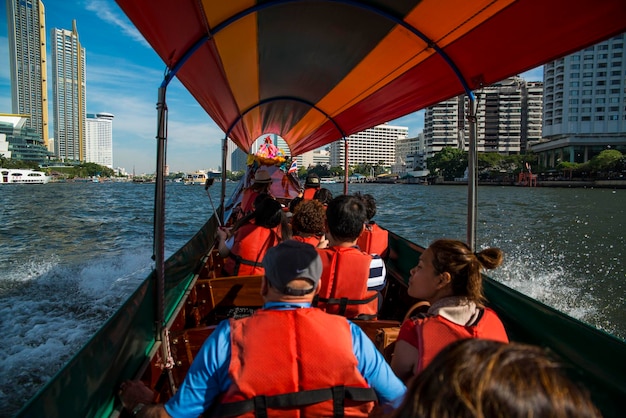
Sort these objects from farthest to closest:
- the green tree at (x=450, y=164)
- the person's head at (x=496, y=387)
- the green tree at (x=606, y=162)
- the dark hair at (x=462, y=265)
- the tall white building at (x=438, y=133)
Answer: the tall white building at (x=438, y=133) < the green tree at (x=450, y=164) < the green tree at (x=606, y=162) < the dark hair at (x=462, y=265) < the person's head at (x=496, y=387)

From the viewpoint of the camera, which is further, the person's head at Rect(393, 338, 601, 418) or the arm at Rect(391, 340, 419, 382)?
the arm at Rect(391, 340, 419, 382)

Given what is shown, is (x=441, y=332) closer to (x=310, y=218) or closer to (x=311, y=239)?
(x=310, y=218)

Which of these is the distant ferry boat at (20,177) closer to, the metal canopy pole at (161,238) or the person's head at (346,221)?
the metal canopy pole at (161,238)

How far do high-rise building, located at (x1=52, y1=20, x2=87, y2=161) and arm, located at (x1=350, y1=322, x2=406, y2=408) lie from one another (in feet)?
551

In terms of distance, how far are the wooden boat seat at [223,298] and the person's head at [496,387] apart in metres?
2.75

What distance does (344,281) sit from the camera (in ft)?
8.80

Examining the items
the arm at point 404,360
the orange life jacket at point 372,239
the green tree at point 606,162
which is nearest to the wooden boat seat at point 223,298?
the orange life jacket at point 372,239

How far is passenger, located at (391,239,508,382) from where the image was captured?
1.67 meters

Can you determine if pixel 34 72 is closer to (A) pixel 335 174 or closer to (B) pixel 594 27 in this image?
(A) pixel 335 174

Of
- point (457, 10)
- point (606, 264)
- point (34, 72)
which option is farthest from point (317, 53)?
point (34, 72)

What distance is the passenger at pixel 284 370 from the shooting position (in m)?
1.31

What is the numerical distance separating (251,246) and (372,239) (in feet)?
4.52

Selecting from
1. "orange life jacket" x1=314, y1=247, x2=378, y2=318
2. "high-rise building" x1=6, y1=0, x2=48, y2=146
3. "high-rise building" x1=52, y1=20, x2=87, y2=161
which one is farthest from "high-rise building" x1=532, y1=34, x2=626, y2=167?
"high-rise building" x1=52, y1=20, x2=87, y2=161

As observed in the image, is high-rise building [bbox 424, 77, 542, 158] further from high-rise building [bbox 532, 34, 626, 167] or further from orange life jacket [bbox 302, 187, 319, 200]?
orange life jacket [bbox 302, 187, 319, 200]
